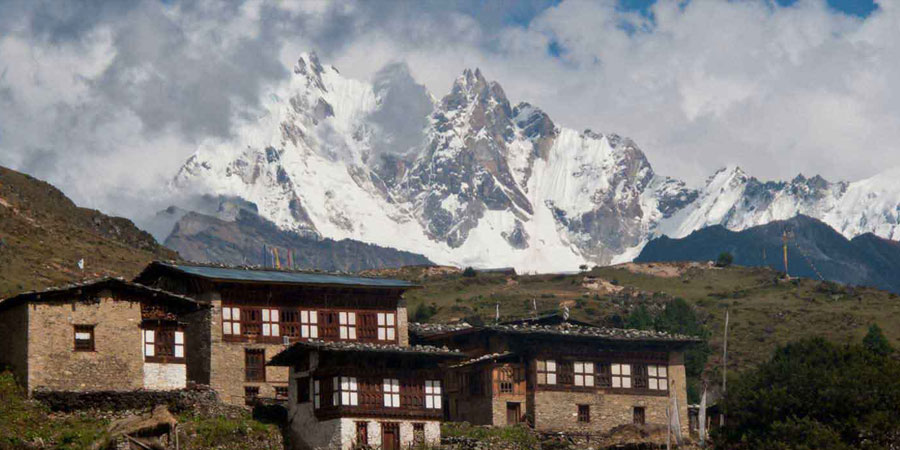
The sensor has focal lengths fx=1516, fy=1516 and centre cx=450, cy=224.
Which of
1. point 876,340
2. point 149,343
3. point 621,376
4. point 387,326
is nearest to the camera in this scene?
point 149,343

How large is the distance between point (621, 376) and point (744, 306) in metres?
77.9

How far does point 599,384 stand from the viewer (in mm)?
99000

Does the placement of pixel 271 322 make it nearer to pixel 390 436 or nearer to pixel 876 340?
pixel 390 436

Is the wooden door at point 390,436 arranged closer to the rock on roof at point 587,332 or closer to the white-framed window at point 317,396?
the white-framed window at point 317,396

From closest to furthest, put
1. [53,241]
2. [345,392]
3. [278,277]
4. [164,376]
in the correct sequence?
1. [345,392]
2. [164,376]
3. [278,277]
4. [53,241]

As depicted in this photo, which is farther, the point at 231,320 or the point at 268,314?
the point at 268,314

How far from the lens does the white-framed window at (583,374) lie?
98312 millimetres

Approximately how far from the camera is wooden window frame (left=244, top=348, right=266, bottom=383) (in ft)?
295

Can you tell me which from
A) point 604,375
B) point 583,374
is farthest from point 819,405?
point 583,374

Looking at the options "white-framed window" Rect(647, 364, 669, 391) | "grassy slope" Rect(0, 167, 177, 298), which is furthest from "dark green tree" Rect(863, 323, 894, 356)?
"grassy slope" Rect(0, 167, 177, 298)

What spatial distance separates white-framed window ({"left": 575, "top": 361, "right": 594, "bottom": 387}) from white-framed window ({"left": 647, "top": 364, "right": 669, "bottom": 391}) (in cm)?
443

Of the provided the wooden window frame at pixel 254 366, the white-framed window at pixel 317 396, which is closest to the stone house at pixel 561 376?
the wooden window frame at pixel 254 366

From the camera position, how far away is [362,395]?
272 feet

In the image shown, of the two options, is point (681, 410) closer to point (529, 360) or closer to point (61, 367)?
point (529, 360)
